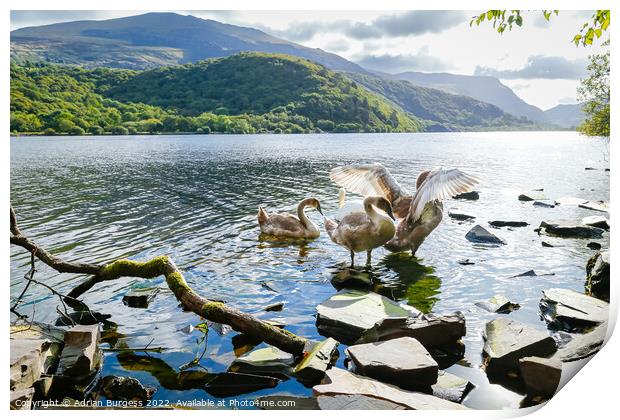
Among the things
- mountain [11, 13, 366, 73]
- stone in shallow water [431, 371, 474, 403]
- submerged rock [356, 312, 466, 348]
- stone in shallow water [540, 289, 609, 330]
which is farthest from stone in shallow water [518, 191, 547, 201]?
stone in shallow water [431, 371, 474, 403]

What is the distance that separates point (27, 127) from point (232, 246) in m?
9.70

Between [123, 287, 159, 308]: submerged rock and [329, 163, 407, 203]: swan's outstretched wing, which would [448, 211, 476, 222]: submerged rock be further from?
[123, 287, 159, 308]: submerged rock

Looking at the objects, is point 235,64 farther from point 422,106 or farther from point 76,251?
point 422,106

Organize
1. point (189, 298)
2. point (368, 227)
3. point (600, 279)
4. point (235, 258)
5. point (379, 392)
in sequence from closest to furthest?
point (379, 392), point (189, 298), point (600, 279), point (368, 227), point (235, 258)

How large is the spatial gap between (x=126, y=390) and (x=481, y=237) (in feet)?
41.6

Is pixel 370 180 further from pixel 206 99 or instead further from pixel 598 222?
pixel 206 99

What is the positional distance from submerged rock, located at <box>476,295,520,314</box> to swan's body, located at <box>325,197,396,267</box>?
2.93m

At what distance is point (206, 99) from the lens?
65062 mm

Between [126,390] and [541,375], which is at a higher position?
[541,375]

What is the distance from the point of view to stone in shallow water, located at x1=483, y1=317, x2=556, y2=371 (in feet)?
21.9

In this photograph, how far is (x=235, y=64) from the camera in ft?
185

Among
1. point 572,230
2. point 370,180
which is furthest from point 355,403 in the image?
point 572,230
